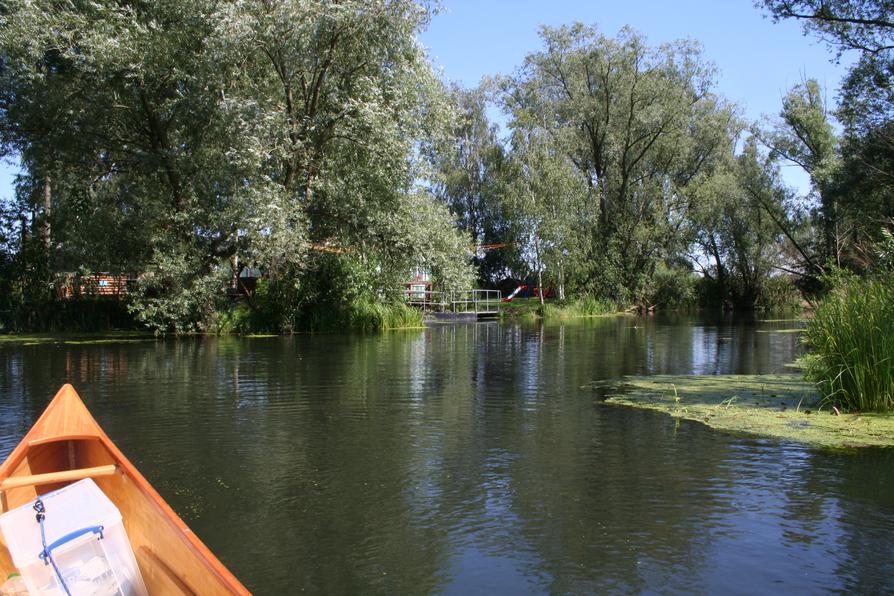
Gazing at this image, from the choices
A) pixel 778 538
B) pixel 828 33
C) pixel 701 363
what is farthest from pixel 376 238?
pixel 778 538

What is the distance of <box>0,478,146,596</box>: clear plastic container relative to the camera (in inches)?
175

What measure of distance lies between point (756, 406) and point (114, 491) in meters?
9.18

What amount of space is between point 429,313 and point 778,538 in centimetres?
3222

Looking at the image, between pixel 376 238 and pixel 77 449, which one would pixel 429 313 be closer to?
pixel 376 238

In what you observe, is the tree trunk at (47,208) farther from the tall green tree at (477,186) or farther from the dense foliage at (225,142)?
the tall green tree at (477,186)

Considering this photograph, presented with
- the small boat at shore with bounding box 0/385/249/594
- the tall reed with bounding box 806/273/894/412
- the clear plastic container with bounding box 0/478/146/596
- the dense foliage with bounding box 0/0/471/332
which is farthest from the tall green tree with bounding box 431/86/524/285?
the clear plastic container with bounding box 0/478/146/596

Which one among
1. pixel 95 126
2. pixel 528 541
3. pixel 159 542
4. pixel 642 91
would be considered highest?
pixel 642 91

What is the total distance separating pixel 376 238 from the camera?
25625 millimetres

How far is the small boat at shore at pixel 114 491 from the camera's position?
407 cm

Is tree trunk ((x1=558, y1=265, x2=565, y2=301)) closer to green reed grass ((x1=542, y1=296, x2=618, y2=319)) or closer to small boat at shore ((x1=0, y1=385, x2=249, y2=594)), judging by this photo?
green reed grass ((x1=542, y1=296, x2=618, y2=319))

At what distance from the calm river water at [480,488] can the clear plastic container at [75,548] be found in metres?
0.99

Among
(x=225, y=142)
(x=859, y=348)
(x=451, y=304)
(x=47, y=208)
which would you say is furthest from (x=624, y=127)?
(x=859, y=348)

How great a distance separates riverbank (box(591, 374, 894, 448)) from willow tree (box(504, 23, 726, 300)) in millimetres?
30280

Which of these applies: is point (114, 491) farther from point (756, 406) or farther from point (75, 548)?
point (756, 406)
